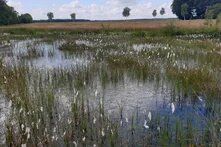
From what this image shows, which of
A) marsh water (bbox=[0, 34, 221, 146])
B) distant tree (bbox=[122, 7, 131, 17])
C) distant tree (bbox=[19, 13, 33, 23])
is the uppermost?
distant tree (bbox=[122, 7, 131, 17])

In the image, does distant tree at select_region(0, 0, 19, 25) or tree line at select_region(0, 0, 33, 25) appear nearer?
distant tree at select_region(0, 0, 19, 25)

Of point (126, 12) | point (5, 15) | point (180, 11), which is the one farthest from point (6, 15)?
point (126, 12)

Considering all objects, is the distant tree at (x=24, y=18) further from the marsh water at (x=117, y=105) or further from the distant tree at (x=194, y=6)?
the marsh water at (x=117, y=105)

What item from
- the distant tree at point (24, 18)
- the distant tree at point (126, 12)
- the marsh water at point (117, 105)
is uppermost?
the distant tree at point (126, 12)

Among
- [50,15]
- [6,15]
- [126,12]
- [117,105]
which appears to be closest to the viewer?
[117,105]

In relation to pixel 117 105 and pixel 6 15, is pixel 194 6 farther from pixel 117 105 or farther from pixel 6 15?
pixel 117 105

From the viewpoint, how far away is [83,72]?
1565 cm

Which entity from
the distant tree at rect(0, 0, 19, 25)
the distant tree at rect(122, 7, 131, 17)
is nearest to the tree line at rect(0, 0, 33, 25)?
the distant tree at rect(0, 0, 19, 25)

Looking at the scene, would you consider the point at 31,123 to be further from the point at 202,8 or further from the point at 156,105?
the point at 202,8

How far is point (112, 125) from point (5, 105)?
4496 mm

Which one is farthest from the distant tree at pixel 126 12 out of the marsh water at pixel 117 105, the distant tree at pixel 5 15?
the marsh water at pixel 117 105

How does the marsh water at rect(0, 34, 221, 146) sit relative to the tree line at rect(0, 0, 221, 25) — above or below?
below

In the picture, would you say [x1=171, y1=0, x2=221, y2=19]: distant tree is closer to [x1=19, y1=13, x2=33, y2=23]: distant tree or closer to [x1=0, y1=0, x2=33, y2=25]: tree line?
[x1=19, y1=13, x2=33, y2=23]: distant tree

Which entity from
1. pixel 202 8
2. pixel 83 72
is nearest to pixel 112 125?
pixel 83 72
